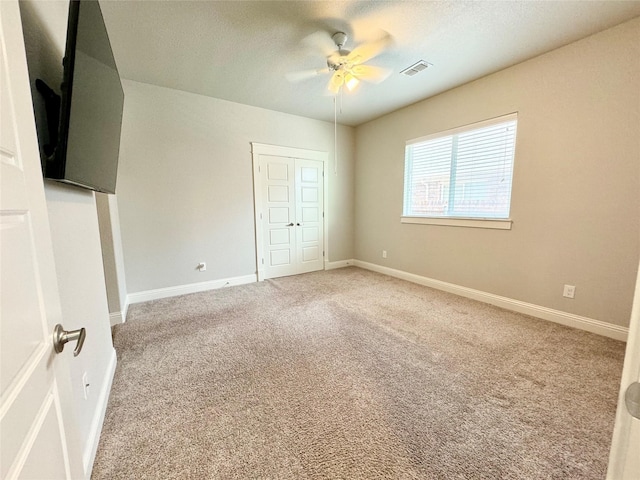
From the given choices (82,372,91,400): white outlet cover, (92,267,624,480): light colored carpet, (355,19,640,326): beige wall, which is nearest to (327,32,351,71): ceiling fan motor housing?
(355,19,640,326): beige wall

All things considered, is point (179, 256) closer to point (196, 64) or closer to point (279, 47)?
point (196, 64)

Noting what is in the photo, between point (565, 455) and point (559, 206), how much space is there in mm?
2212

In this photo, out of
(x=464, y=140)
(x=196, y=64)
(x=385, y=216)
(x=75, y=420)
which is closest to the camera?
(x=75, y=420)

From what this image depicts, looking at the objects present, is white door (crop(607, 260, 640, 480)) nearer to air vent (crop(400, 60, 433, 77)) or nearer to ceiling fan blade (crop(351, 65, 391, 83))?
ceiling fan blade (crop(351, 65, 391, 83))

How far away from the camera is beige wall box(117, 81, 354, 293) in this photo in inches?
123

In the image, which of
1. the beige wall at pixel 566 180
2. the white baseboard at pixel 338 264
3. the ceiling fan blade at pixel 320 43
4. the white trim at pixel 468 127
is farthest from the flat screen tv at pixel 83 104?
the white baseboard at pixel 338 264

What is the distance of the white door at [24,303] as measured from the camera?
0.47 metres

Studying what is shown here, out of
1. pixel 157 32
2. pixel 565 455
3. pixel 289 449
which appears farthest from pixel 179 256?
pixel 565 455

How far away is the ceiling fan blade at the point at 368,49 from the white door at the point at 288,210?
2.00 meters

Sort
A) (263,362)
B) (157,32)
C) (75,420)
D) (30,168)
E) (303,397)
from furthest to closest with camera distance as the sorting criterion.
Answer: (157,32)
(263,362)
(303,397)
(75,420)
(30,168)

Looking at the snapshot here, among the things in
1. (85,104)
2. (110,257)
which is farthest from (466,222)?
(110,257)

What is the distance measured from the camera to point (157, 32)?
7.23 ft

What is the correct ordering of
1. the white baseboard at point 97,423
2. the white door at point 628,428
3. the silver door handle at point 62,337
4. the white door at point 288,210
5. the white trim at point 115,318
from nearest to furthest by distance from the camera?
the white door at point 628,428, the silver door handle at point 62,337, the white baseboard at point 97,423, the white trim at point 115,318, the white door at point 288,210

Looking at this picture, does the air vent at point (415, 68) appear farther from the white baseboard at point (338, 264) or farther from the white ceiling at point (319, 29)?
the white baseboard at point (338, 264)
